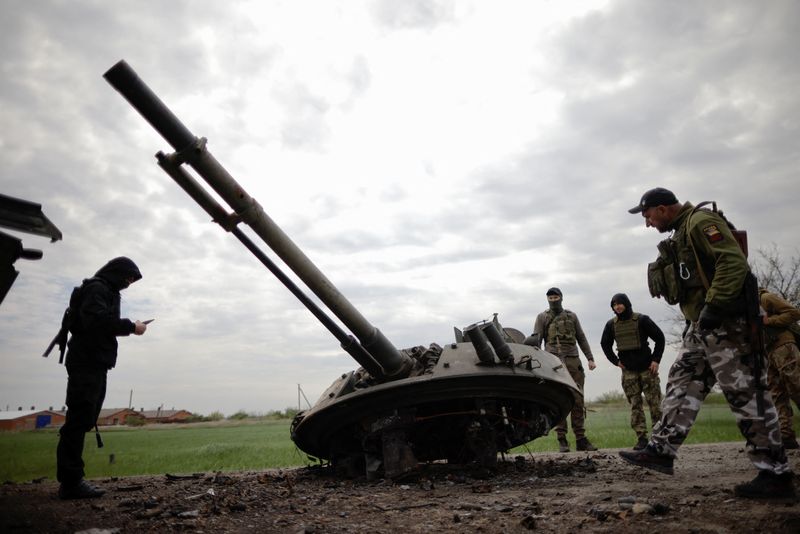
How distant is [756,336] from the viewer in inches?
153

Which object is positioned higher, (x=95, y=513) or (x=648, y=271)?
(x=648, y=271)

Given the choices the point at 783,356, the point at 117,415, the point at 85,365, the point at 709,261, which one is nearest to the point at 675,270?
the point at 709,261

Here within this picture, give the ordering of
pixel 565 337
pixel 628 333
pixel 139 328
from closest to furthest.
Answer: pixel 139 328 < pixel 628 333 < pixel 565 337

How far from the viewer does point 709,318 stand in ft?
12.8

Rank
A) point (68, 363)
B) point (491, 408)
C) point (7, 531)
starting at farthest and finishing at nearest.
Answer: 1. point (491, 408)
2. point (68, 363)
3. point (7, 531)

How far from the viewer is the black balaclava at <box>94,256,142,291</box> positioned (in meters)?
5.44

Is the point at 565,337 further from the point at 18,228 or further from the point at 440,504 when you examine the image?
the point at 18,228

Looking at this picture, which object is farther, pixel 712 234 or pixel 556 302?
pixel 556 302

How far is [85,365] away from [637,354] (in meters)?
7.60

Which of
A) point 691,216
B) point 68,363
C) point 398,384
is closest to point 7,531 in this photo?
point 68,363

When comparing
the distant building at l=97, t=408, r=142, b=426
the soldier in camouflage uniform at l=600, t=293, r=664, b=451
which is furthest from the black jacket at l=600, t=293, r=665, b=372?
the distant building at l=97, t=408, r=142, b=426

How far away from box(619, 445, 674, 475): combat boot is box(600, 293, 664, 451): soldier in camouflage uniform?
4.32 meters

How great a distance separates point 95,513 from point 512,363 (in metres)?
3.79

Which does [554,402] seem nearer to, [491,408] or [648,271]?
[491,408]
